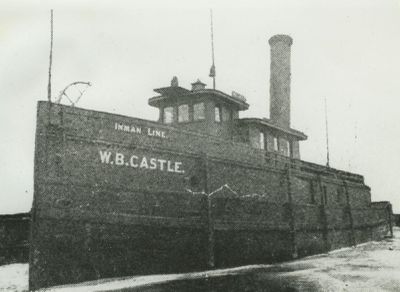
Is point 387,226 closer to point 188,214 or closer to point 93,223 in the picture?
point 188,214

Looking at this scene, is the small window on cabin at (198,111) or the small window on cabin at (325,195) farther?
the small window on cabin at (325,195)

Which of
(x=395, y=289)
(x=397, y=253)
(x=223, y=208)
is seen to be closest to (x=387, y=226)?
(x=397, y=253)

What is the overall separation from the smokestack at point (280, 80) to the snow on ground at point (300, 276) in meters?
6.62

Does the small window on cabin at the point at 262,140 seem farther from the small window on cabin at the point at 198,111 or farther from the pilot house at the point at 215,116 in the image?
the small window on cabin at the point at 198,111

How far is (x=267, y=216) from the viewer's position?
12.0 metres

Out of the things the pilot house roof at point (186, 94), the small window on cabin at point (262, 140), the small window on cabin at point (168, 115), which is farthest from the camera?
the small window on cabin at point (262, 140)

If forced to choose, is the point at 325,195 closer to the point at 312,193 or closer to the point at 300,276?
the point at 312,193

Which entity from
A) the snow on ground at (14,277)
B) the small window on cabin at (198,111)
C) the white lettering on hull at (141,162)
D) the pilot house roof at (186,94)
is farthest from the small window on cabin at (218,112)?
the snow on ground at (14,277)

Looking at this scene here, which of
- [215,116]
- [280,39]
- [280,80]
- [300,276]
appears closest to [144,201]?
[300,276]

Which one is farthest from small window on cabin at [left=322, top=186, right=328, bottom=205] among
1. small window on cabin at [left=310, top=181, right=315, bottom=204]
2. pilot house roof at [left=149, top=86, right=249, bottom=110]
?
pilot house roof at [left=149, top=86, right=249, bottom=110]

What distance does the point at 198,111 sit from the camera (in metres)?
13.2

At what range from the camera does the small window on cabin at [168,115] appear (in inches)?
541

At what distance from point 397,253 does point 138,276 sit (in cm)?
854

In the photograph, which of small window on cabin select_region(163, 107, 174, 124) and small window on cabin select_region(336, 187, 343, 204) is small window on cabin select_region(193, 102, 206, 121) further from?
small window on cabin select_region(336, 187, 343, 204)
